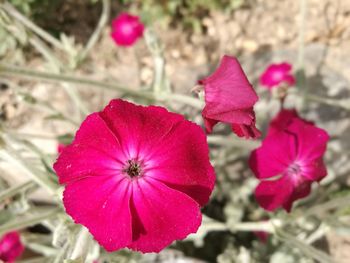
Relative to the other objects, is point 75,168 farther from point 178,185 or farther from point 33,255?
point 33,255

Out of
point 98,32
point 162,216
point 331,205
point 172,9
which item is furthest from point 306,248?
point 172,9

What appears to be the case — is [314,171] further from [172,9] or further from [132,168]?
[172,9]

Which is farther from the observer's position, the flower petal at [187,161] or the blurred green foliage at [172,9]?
the blurred green foliage at [172,9]

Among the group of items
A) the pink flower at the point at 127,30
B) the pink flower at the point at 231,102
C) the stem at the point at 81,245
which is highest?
the pink flower at the point at 127,30

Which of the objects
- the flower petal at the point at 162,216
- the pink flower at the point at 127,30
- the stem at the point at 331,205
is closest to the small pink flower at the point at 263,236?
the stem at the point at 331,205

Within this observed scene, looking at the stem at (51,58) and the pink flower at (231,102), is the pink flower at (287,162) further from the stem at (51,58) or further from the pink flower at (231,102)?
the stem at (51,58)

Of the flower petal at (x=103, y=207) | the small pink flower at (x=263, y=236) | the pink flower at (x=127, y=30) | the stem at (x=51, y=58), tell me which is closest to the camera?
the flower petal at (x=103, y=207)

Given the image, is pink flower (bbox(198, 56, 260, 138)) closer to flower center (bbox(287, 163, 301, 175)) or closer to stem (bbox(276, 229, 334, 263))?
flower center (bbox(287, 163, 301, 175))

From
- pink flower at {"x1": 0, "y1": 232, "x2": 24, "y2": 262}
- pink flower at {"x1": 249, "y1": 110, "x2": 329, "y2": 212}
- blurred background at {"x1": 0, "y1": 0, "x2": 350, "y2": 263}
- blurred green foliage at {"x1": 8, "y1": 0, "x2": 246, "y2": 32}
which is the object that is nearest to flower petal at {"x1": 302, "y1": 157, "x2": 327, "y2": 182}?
pink flower at {"x1": 249, "y1": 110, "x2": 329, "y2": 212}
